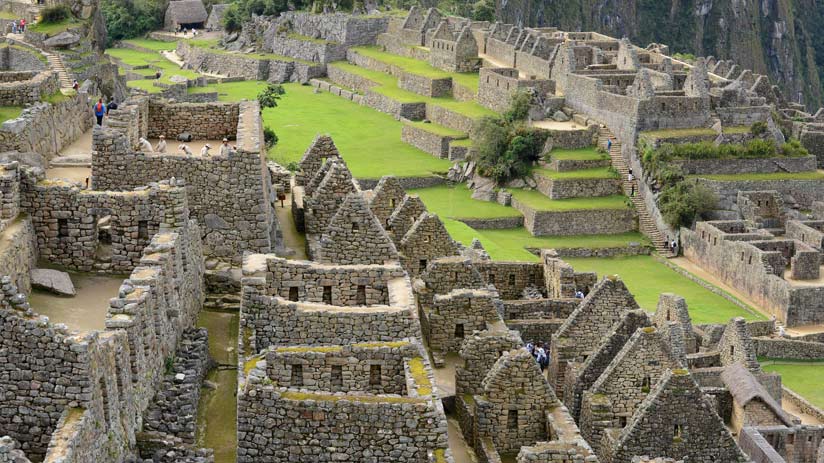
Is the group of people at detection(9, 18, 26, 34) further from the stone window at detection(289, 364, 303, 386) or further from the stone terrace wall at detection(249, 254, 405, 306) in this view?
the stone window at detection(289, 364, 303, 386)

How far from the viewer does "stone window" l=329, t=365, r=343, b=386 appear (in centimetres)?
1911

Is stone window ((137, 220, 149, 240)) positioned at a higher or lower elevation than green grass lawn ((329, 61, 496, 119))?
higher

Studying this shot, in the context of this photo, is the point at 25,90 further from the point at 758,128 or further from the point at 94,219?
the point at 758,128

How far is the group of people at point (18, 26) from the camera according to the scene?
57.5 meters

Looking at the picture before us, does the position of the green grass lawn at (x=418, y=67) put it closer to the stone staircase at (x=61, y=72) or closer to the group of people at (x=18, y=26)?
the group of people at (x=18, y=26)

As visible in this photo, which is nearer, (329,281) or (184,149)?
(329,281)

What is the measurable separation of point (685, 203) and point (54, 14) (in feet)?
98.9

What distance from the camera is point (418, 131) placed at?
91.4 m

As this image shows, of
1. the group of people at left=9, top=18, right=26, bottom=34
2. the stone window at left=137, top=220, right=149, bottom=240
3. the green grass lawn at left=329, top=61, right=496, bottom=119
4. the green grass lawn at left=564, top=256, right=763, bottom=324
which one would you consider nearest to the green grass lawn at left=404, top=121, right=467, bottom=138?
the green grass lawn at left=329, top=61, right=496, bottom=119

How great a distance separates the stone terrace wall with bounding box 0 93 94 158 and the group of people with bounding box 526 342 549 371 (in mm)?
9240

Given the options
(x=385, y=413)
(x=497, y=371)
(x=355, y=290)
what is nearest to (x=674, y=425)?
(x=497, y=371)

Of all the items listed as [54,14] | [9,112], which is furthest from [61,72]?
[54,14]

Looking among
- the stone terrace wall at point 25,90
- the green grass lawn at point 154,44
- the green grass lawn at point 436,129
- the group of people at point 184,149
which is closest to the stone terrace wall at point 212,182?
the group of people at point 184,149

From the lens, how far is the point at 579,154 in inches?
3322
